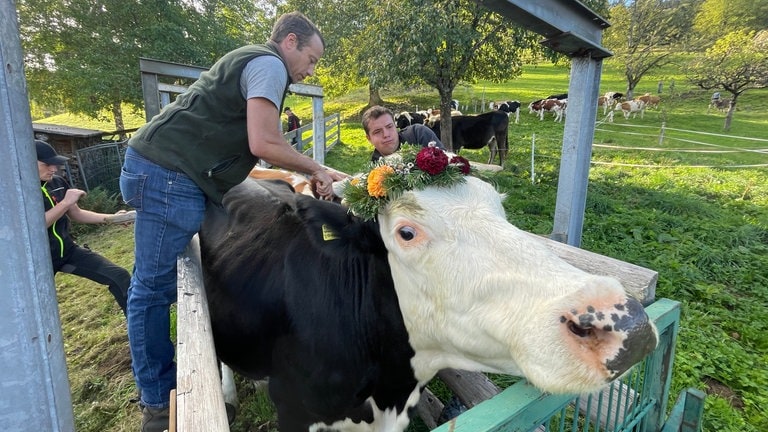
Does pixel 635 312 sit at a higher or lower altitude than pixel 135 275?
higher

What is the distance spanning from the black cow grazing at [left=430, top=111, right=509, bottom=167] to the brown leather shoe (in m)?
11.4

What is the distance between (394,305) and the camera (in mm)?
1924

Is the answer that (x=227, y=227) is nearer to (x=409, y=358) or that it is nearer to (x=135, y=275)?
(x=135, y=275)

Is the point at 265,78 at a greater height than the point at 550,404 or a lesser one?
greater

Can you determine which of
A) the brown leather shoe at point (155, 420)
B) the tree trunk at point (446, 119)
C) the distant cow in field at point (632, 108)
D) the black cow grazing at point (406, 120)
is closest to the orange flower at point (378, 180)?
the brown leather shoe at point (155, 420)

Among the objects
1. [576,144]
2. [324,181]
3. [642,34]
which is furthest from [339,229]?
[642,34]

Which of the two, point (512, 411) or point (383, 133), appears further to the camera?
point (383, 133)

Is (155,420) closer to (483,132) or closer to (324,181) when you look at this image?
(324,181)

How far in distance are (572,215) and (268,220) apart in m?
2.57

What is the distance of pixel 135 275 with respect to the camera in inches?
85.5

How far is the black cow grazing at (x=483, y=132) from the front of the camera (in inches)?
512

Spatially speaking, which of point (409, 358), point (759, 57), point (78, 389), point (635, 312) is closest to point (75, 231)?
point (78, 389)

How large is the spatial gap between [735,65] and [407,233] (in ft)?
87.4

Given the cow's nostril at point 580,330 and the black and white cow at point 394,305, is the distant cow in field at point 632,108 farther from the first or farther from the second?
the cow's nostril at point 580,330
